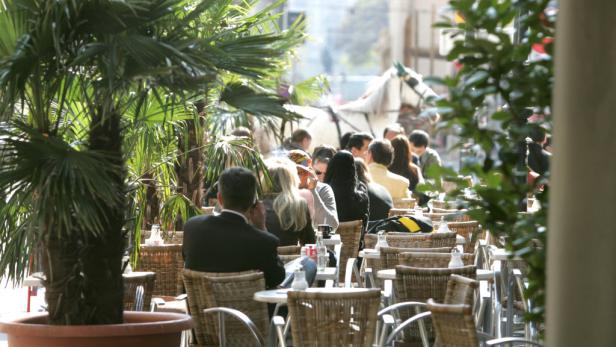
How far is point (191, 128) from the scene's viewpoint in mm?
12602

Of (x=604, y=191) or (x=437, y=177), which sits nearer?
(x=604, y=191)

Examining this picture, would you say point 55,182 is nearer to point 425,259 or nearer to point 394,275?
point 394,275

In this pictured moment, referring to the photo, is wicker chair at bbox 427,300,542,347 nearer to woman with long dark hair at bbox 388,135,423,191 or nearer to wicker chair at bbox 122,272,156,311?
wicker chair at bbox 122,272,156,311

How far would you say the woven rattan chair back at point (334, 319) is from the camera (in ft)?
23.2

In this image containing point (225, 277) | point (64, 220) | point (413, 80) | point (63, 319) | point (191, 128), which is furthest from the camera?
point (413, 80)

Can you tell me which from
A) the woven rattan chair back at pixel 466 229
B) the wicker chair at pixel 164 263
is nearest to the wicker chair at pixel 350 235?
the woven rattan chair back at pixel 466 229

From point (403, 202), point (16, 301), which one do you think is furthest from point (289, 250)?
point (403, 202)

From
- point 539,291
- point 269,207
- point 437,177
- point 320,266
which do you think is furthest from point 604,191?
point 269,207

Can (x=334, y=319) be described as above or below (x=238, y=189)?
below

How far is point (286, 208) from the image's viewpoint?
10930 millimetres

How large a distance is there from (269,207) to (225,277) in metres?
3.13

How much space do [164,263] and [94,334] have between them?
3.65m

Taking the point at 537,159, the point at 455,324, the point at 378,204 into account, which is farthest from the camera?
the point at 378,204

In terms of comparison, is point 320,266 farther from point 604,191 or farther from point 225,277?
point 604,191
